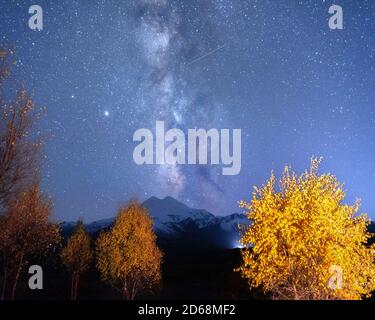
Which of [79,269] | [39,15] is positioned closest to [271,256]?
[39,15]

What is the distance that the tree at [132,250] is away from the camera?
42938mm

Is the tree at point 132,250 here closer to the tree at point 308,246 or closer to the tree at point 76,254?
the tree at point 76,254

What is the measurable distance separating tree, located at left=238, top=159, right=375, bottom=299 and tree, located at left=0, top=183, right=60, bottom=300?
67.8 ft

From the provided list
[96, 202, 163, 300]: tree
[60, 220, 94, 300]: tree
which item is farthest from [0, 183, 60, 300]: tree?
[60, 220, 94, 300]: tree

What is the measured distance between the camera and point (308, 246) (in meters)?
19.5

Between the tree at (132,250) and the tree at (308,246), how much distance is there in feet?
78.9

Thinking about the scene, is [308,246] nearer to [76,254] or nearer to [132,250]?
[132,250]

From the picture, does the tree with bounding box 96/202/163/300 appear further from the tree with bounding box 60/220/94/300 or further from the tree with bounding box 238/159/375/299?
the tree with bounding box 238/159/375/299

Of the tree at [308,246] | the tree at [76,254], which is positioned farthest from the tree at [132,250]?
the tree at [308,246]

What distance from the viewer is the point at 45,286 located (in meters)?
67.0

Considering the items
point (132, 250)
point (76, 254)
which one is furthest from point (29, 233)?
point (76, 254)

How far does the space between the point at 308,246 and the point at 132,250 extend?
2655cm

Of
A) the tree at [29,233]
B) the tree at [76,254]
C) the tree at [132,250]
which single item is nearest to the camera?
the tree at [29,233]
